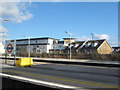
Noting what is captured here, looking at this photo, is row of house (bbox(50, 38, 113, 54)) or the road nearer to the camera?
the road

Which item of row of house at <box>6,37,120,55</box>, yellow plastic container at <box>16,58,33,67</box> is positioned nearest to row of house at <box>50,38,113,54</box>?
row of house at <box>6,37,120,55</box>

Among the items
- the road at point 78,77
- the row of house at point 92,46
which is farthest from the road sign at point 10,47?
the row of house at point 92,46

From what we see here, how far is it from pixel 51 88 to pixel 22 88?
115cm

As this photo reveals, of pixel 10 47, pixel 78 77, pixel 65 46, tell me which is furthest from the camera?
pixel 65 46

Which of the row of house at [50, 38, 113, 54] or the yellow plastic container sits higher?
the row of house at [50, 38, 113, 54]

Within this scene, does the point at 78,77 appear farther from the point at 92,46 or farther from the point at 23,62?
the point at 92,46

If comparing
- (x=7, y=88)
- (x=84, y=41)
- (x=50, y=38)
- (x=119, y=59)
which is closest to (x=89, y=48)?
(x=84, y=41)

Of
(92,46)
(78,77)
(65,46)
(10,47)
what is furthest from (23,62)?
(65,46)

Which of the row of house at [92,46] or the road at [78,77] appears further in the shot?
the row of house at [92,46]

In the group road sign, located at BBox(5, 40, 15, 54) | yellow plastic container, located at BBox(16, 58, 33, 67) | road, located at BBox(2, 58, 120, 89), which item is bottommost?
road, located at BBox(2, 58, 120, 89)

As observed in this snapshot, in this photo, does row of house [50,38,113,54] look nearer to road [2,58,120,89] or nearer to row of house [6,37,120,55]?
row of house [6,37,120,55]

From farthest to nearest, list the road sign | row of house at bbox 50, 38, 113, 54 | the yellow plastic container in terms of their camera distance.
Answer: row of house at bbox 50, 38, 113, 54 < the road sign < the yellow plastic container

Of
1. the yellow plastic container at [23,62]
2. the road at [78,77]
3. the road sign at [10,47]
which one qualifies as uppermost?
the road sign at [10,47]

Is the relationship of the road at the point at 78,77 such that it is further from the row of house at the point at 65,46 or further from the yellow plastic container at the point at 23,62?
the row of house at the point at 65,46
